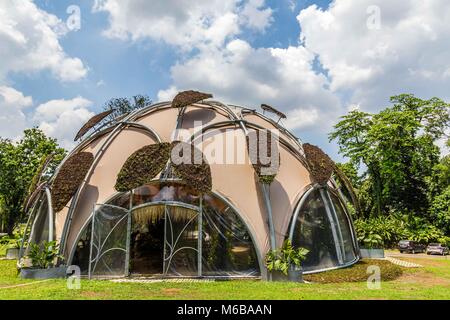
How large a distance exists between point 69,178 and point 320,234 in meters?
11.3

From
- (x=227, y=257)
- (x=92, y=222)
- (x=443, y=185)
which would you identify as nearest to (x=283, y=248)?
(x=227, y=257)

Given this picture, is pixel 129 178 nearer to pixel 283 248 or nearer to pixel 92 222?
pixel 92 222

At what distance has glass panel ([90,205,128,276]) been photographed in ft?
41.7

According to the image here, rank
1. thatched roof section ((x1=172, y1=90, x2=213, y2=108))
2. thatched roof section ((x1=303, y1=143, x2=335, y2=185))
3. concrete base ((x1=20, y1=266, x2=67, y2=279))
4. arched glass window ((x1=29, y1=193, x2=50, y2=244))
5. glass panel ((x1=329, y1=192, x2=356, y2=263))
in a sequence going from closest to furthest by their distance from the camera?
concrete base ((x1=20, y1=266, x2=67, y2=279))
arched glass window ((x1=29, y1=193, x2=50, y2=244))
thatched roof section ((x1=303, y1=143, x2=335, y2=185))
glass panel ((x1=329, y1=192, x2=356, y2=263))
thatched roof section ((x1=172, y1=90, x2=213, y2=108))

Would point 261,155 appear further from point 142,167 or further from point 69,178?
point 69,178

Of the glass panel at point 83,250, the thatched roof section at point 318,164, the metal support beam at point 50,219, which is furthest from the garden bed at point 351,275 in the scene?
the metal support beam at point 50,219

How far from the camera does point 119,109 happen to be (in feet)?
181

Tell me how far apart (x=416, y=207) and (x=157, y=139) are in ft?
112

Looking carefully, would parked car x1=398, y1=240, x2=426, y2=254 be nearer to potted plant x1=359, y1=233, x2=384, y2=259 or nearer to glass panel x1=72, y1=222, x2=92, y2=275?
potted plant x1=359, y1=233, x2=384, y2=259

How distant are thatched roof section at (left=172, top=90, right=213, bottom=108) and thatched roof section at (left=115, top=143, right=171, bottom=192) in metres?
3.32

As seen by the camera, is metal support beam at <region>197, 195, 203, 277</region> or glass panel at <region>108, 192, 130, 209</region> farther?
glass panel at <region>108, 192, 130, 209</region>

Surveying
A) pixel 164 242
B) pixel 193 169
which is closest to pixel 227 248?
pixel 164 242

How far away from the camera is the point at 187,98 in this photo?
637 inches

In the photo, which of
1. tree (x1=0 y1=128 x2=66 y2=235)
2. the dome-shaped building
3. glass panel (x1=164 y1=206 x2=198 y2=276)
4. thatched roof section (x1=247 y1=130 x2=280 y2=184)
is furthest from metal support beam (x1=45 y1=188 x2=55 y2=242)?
tree (x1=0 y1=128 x2=66 y2=235)
